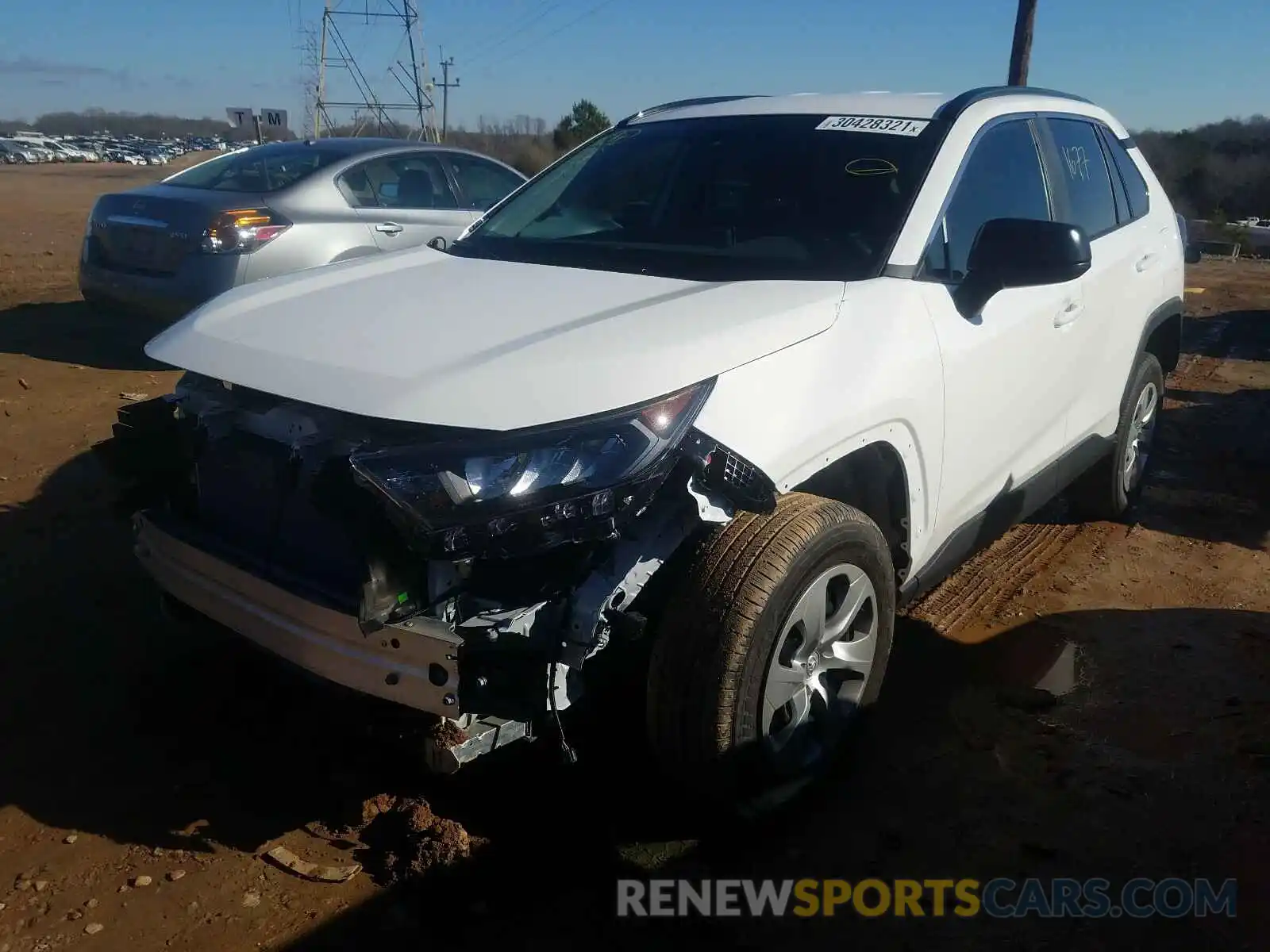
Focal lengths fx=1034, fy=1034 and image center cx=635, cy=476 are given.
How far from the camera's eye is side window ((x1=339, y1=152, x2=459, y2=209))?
7648mm

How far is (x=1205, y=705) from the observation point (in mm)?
3393

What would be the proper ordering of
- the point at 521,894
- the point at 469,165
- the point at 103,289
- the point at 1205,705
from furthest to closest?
the point at 469,165 → the point at 103,289 → the point at 1205,705 → the point at 521,894

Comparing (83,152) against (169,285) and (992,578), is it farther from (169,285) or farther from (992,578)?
(992,578)

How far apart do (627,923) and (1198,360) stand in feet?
28.0

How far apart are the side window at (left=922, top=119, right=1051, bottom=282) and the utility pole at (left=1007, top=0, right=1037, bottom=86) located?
13577 mm

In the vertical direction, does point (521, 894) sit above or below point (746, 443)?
below

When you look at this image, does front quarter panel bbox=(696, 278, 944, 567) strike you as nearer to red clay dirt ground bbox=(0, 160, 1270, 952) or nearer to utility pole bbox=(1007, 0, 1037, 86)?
red clay dirt ground bbox=(0, 160, 1270, 952)

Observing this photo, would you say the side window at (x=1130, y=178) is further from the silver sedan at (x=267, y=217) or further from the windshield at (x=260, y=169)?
the windshield at (x=260, y=169)

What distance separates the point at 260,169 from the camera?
7.68m

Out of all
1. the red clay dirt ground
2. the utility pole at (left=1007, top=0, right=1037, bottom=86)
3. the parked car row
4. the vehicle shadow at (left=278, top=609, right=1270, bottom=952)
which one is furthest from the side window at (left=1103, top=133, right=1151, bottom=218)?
the parked car row

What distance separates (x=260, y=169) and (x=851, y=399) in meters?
6.43

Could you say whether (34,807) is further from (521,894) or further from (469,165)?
(469,165)

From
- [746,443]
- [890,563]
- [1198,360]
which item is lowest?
[1198,360]

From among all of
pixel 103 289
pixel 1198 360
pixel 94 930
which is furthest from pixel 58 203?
pixel 94 930
